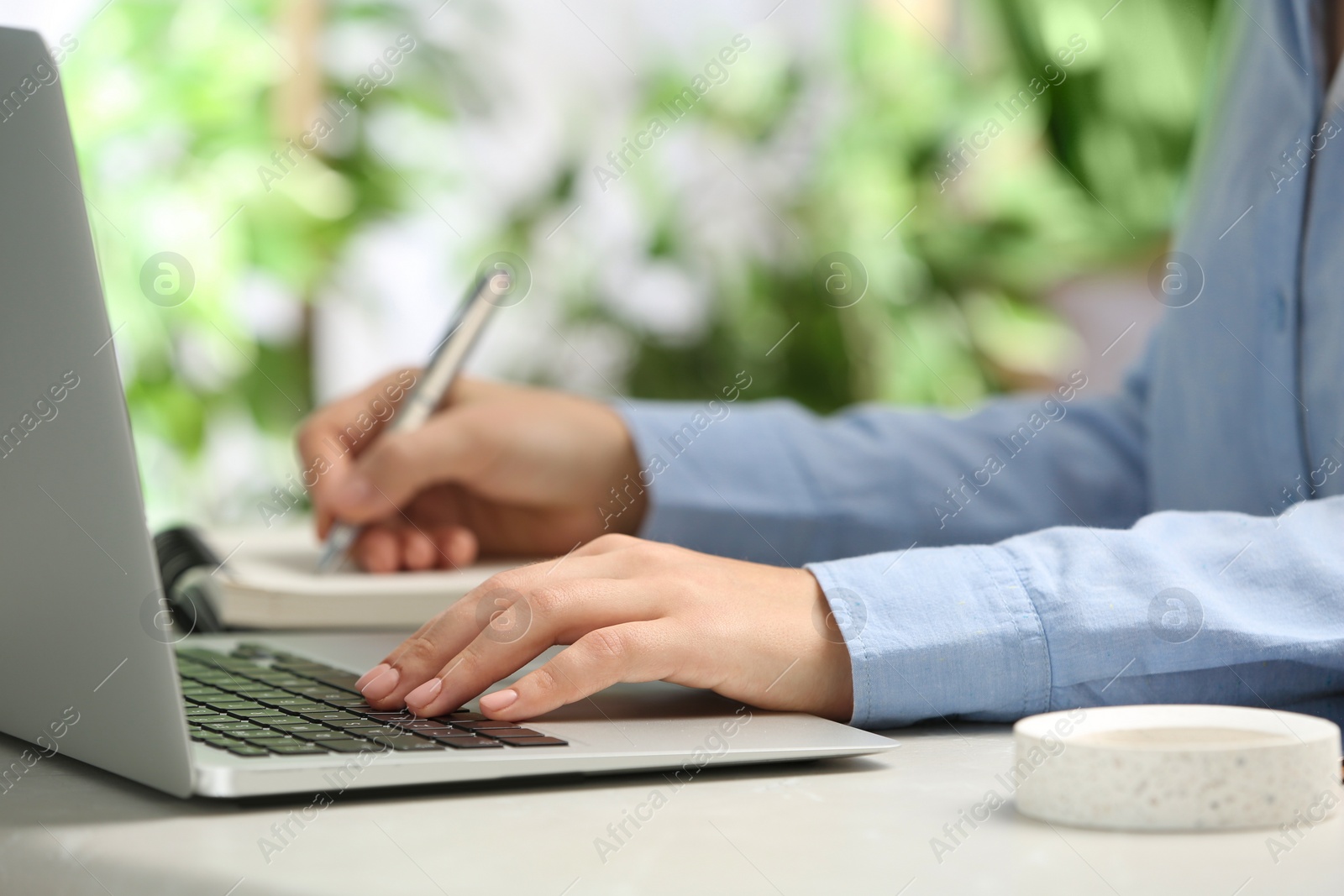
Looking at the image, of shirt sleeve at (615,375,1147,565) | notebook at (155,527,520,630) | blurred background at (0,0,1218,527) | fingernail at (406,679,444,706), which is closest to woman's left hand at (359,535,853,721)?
fingernail at (406,679,444,706)

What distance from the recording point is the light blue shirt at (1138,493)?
46 centimetres

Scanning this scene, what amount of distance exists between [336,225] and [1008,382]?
1.10 metres

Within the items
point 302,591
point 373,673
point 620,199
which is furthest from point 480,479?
point 620,199

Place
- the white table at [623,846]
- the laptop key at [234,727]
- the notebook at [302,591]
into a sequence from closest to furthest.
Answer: the white table at [623,846], the laptop key at [234,727], the notebook at [302,591]

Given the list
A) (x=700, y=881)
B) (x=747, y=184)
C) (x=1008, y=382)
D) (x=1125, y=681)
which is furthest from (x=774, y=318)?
(x=700, y=881)

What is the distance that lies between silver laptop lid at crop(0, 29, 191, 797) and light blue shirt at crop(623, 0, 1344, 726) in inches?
9.6

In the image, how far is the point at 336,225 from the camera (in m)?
1.96

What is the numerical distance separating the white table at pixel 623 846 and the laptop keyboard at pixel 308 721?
0.02m

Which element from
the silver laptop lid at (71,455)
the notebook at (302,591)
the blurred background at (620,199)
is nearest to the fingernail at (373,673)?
the silver laptop lid at (71,455)

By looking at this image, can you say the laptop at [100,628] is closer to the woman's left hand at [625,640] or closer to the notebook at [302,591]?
the woman's left hand at [625,640]

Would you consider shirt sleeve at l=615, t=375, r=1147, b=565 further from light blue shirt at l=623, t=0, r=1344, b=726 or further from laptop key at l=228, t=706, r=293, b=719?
laptop key at l=228, t=706, r=293, b=719

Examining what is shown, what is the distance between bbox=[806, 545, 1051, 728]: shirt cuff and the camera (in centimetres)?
46

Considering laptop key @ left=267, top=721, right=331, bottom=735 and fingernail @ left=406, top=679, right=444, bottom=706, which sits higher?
laptop key @ left=267, top=721, right=331, bottom=735

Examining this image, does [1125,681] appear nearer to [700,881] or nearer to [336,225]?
[700,881]
